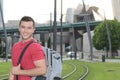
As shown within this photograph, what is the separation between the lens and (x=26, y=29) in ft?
16.1

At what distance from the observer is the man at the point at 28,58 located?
473cm

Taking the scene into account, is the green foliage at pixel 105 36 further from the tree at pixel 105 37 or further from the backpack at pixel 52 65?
the backpack at pixel 52 65

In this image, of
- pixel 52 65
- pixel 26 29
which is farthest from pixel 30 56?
pixel 52 65

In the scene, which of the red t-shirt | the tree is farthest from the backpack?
the tree

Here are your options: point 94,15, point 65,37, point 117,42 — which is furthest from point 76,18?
point 117,42

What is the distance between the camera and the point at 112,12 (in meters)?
151

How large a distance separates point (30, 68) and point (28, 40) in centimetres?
33

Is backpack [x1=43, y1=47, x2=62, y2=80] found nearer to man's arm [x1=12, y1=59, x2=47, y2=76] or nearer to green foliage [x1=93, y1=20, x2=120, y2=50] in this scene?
man's arm [x1=12, y1=59, x2=47, y2=76]

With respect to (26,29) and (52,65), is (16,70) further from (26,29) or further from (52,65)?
(52,65)

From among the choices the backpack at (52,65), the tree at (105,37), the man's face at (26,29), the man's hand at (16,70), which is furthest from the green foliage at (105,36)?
the man's hand at (16,70)

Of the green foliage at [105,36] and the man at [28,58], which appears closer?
the man at [28,58]

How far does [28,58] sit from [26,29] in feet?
1.09

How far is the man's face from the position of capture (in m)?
4.90

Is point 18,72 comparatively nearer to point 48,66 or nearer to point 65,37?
point 48,66
